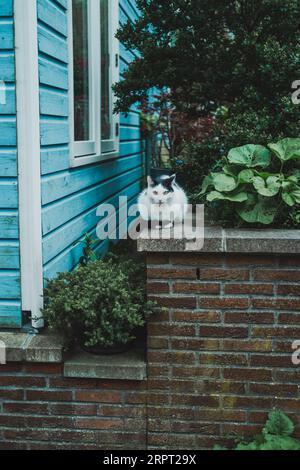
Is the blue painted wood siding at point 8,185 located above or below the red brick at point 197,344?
above

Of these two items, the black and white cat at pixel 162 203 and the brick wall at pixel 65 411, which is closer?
the brick wall at pixel 65 411

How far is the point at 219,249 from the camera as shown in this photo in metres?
2.91

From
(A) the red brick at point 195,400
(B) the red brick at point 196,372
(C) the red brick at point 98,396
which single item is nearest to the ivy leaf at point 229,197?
(B) the red brick at point 196,372

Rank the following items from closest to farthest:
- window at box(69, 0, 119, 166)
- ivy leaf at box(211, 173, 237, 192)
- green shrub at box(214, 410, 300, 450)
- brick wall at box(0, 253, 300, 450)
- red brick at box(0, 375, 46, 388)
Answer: green shrub at box(214, 410, 300, 450) < brick wall at box(0, 253, 300, 450) < red brick at box(0, 375, 46, 388) < ivy leaf at box(211, 173, 237, 192) < window at box(69, 0, 119, 166)

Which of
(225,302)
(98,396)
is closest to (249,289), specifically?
(225,302)

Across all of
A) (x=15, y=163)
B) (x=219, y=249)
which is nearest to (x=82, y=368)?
(x=219, y=249)

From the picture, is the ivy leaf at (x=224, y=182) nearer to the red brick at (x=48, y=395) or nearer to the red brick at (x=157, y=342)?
the red brick at (x=157, y=342)

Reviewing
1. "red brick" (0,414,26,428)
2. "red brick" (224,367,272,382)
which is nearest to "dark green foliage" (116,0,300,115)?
"red brick" (224,367,272,382)

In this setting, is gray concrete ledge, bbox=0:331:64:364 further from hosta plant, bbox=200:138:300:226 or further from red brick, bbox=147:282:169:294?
hosta plant, bbox=200:138:300:226

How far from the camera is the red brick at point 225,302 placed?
297 centimetres

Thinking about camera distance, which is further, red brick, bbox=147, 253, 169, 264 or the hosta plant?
the hosta plant

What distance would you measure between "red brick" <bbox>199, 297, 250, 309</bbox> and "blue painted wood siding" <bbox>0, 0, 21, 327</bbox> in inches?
42.0

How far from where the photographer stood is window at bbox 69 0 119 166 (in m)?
4.03

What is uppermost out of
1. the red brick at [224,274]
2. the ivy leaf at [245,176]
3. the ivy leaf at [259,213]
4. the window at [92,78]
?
the window at [92,78]
